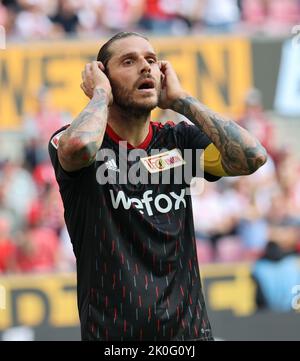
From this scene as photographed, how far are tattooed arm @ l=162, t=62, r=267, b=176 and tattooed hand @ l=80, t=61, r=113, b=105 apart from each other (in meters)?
0.45

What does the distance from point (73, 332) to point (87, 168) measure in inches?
236

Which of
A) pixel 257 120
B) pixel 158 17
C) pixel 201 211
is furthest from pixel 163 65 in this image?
pixel 158 17

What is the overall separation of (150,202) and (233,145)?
21.7 inches

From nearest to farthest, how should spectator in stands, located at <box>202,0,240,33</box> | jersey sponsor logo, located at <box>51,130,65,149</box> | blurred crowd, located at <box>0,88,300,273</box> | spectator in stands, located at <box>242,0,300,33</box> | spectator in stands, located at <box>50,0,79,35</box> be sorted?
1. jersey sponsor logo, located at <box>51,130,65,149</box>
2. blurred crowd, located at <box>0,88,300,273</box>
3. spectator in stands, located at <box>50,0,79,35</box>
4. spectator in stands, located at <box>202,0,240,33</box>
5. spectator in stands, located at <box>242,0,300,33</box>

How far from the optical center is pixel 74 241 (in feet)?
14.3

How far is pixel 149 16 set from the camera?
12.3 meters

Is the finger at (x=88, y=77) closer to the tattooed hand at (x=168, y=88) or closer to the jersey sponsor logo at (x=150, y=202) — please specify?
the tattooed hand at (x=168, y=88)

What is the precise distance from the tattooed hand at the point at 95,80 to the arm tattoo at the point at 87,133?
74mm

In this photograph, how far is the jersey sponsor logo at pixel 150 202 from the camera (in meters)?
4.27

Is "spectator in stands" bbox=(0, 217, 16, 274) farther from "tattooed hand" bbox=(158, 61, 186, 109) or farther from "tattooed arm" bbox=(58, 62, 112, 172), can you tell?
"tattooed arm" bbox=(58, 62, 112, 172)

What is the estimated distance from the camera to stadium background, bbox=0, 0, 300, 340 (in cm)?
1028

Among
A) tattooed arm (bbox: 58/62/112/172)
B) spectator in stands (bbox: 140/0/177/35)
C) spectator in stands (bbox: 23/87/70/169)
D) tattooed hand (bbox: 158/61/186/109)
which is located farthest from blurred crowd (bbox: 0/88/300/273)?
tattooed arm (bbox: 58/62/112/172)
